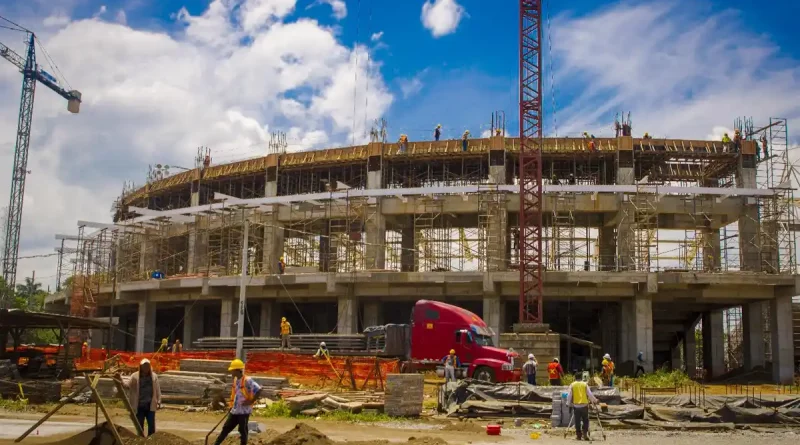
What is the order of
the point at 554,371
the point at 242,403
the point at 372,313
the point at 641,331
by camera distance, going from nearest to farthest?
1. the point at 242,403
2. the point at 554,371
3. the point at 641,331
4. the point at 372,313

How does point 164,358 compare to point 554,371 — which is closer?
point 554,371

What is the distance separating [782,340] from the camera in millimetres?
38312

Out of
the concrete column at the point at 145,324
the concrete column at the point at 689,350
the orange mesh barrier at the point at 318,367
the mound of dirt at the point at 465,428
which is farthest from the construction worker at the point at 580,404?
the concrete column at the point at 145,324

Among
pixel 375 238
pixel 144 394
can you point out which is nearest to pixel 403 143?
pixel 375 238

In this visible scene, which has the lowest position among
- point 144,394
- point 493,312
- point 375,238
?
point 144,394

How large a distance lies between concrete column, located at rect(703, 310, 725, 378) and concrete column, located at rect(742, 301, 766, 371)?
8.66ft

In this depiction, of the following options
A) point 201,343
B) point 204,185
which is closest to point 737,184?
point 201,343

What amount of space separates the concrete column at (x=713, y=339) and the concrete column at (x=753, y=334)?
2638 mm

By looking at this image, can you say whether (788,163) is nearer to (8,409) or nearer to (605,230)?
(605,230)

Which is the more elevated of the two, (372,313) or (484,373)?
(372,313)

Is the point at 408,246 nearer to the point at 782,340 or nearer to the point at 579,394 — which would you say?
the point at 782,340

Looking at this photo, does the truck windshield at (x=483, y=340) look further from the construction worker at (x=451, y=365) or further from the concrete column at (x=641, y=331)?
the concrete column at (x=641, y=331)

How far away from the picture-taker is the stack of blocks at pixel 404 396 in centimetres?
1828

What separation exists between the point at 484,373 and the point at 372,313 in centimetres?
1784
